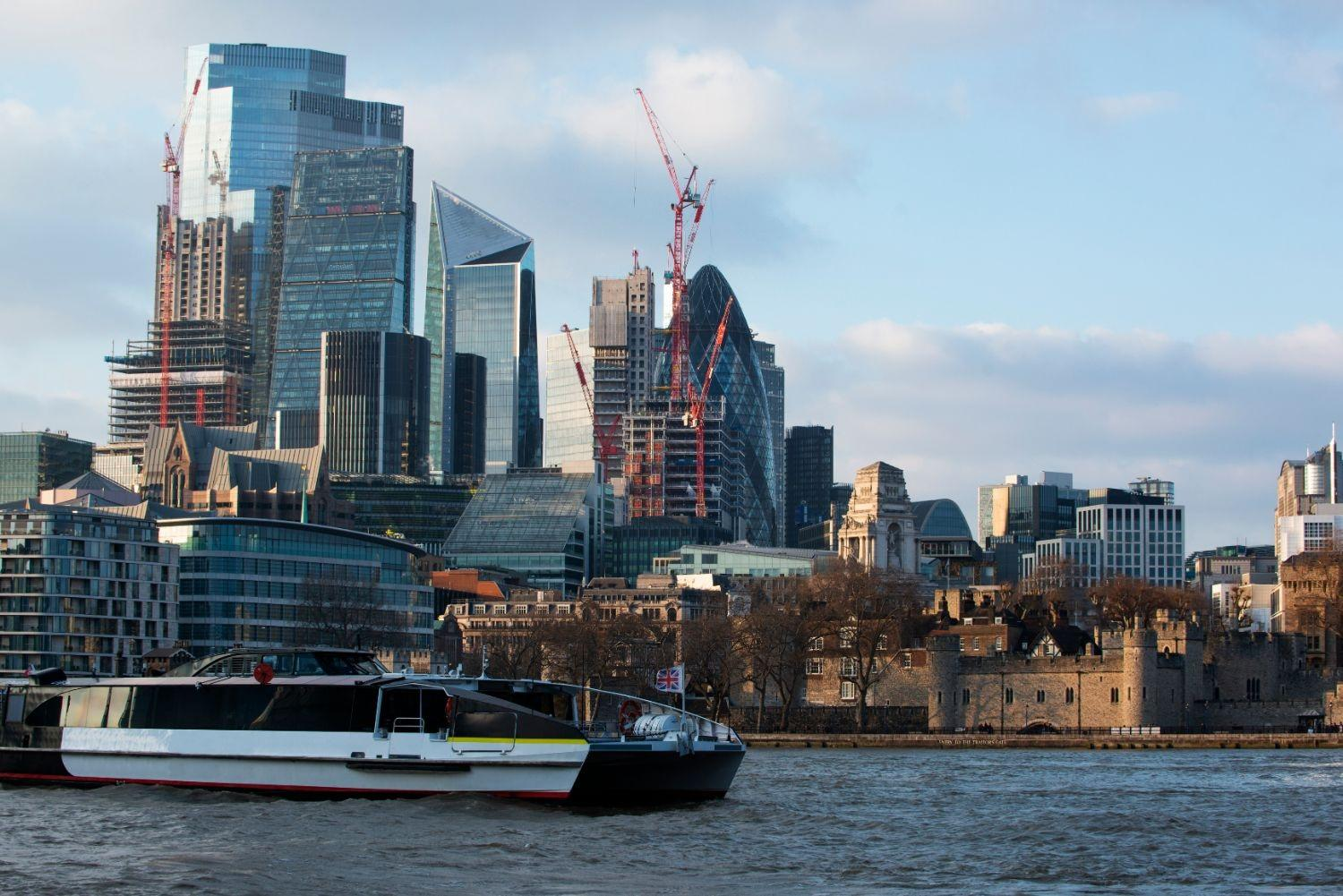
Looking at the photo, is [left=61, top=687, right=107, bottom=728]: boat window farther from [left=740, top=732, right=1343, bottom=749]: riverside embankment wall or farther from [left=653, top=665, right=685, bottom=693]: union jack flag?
[left=740, top=732, right=1343, bottom=749]: riverside embankment wall

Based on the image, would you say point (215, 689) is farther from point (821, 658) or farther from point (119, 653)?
point (821, 658)

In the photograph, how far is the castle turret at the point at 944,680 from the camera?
6540 inches

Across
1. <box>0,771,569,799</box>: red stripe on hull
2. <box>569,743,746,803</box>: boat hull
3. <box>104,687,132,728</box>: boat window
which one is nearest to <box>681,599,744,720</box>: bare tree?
<box>569,743,746,803</box>: boat hull

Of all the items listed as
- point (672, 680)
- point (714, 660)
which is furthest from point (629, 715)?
point (714, 660)

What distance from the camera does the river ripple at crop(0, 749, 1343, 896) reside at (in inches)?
2398

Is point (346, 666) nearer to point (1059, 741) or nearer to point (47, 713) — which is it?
point (47, 713)

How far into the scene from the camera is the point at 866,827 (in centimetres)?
7594

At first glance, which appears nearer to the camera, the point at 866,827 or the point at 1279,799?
the point at 866,827

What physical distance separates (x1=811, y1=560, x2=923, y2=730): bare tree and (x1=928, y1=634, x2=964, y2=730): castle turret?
13.9 ft

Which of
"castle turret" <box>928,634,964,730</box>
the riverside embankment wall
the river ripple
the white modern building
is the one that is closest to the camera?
the river ripple

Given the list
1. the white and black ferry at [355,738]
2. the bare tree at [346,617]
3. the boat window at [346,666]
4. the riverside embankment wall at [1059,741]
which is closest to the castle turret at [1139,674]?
the riverside embankment wall at [1059,741]

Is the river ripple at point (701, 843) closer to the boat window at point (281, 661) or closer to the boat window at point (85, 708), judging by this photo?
the boat window at point (85, 708)

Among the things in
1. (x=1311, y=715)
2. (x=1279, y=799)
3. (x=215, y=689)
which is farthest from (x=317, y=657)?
(x=1311, y=715)

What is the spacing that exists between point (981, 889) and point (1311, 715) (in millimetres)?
103215
